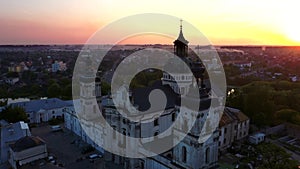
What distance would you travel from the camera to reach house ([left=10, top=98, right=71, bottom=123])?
4344 cm

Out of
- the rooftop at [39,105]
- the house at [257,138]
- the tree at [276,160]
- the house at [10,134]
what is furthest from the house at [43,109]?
the tree at [276,160]

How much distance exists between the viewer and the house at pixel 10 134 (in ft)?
99.2

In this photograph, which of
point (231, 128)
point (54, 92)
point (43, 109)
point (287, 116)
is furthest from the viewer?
point (54, 92)

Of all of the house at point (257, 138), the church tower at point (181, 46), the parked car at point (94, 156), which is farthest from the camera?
the house at point (257, 138)

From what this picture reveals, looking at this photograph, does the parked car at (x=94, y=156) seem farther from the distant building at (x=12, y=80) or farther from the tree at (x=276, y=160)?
the distant building at (x=12, y=80)

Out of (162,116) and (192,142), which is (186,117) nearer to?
(192,142)

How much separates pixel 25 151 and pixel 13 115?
49.3ft

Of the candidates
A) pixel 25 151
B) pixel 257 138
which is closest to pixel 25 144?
pixel 25 151

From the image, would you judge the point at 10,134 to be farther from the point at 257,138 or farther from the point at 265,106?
the point at 265,106

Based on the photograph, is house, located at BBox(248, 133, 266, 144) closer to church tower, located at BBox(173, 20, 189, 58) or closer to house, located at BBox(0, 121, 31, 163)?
church tower, located at BBox(173, 20, 189, 58)

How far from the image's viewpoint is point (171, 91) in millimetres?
29703

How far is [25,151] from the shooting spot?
2659 centimetres

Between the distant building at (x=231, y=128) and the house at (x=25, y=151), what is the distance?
20.6 m

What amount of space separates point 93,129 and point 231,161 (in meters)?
16.7
